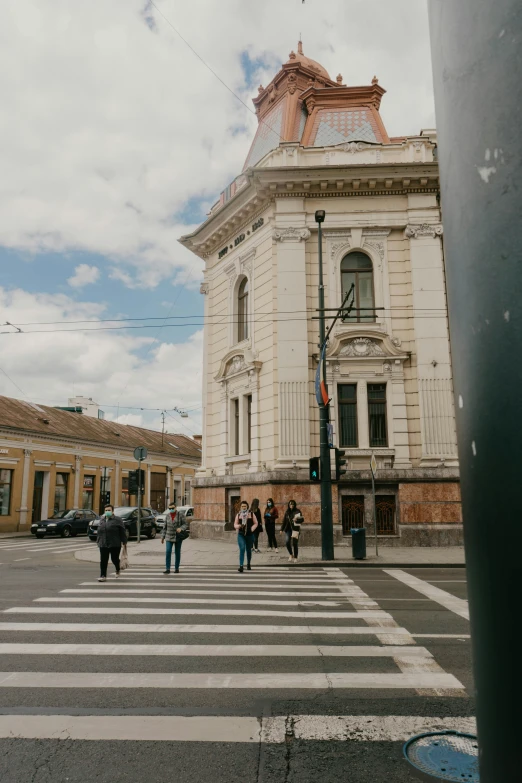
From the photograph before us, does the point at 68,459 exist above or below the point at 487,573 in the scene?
above

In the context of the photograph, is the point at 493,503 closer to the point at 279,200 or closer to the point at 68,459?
the point at 279,200

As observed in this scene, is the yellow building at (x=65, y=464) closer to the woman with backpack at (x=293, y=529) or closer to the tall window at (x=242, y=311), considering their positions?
the tall window at (x=242, y=311)

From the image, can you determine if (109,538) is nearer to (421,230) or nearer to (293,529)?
(293,529)

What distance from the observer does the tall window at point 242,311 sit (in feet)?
81.7

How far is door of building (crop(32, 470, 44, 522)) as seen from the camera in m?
39.6

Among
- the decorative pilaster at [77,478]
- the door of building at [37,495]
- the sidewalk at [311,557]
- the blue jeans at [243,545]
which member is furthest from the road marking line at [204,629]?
the decorative pilaster at [77,478]

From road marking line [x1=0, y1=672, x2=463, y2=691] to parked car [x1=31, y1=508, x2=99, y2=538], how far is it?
2731cm

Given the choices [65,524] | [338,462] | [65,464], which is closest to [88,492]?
[65,464]

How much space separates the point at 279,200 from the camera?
22531 millimetres

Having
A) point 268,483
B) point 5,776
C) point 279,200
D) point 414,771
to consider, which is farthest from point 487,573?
point 279,200

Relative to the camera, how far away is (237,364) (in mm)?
24203

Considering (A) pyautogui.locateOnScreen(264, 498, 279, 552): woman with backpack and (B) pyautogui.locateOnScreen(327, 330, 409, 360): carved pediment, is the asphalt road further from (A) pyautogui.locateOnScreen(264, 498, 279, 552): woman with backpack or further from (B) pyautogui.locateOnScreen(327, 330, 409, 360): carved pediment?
(B) pyautogui.locateOnScreen(327, 330, 409, 360): carved pediment

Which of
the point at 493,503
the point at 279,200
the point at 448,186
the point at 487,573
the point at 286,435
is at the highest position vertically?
the point at 279,200

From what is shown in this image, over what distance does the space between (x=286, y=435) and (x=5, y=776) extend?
17590mm
